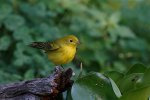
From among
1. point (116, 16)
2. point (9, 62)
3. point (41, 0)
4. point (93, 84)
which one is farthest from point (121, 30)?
point (93, 84)

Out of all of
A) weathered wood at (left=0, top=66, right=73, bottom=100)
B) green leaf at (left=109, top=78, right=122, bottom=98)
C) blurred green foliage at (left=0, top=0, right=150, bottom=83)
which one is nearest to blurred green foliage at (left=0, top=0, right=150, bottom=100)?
blurred green foliage at (left=0, top=0, right=150, bottom=83)

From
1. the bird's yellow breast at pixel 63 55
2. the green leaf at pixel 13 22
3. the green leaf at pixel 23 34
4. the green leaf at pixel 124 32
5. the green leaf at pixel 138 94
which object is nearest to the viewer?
the green leaf at pixel 138 94

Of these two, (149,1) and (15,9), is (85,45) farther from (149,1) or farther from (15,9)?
(149,1)

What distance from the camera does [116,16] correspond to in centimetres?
502

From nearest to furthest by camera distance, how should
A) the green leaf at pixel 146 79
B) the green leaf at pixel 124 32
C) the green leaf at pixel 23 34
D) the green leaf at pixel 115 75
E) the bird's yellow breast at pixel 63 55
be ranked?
the green leaf at pixel 146 79 → the green leaf at pixel 115 75 → the bird's yellow breast at pixel 63 55 → the green leaf at pixel 23 34 → the green leaf at pixel 124 32

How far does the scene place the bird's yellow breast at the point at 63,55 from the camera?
3.08 meters

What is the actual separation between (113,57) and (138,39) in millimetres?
299

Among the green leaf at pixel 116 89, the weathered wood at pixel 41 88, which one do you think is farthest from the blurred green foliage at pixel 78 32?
the green leaf at pixel 116 89

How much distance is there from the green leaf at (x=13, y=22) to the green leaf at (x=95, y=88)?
187 cm

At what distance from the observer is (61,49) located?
3.15 m

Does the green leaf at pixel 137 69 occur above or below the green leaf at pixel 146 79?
above

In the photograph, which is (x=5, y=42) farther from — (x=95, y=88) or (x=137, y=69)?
(x=95, y=88)

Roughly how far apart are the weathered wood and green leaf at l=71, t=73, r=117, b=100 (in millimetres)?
79

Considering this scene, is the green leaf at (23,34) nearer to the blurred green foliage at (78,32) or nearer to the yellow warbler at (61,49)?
the blurred green foliage at (78,32)
